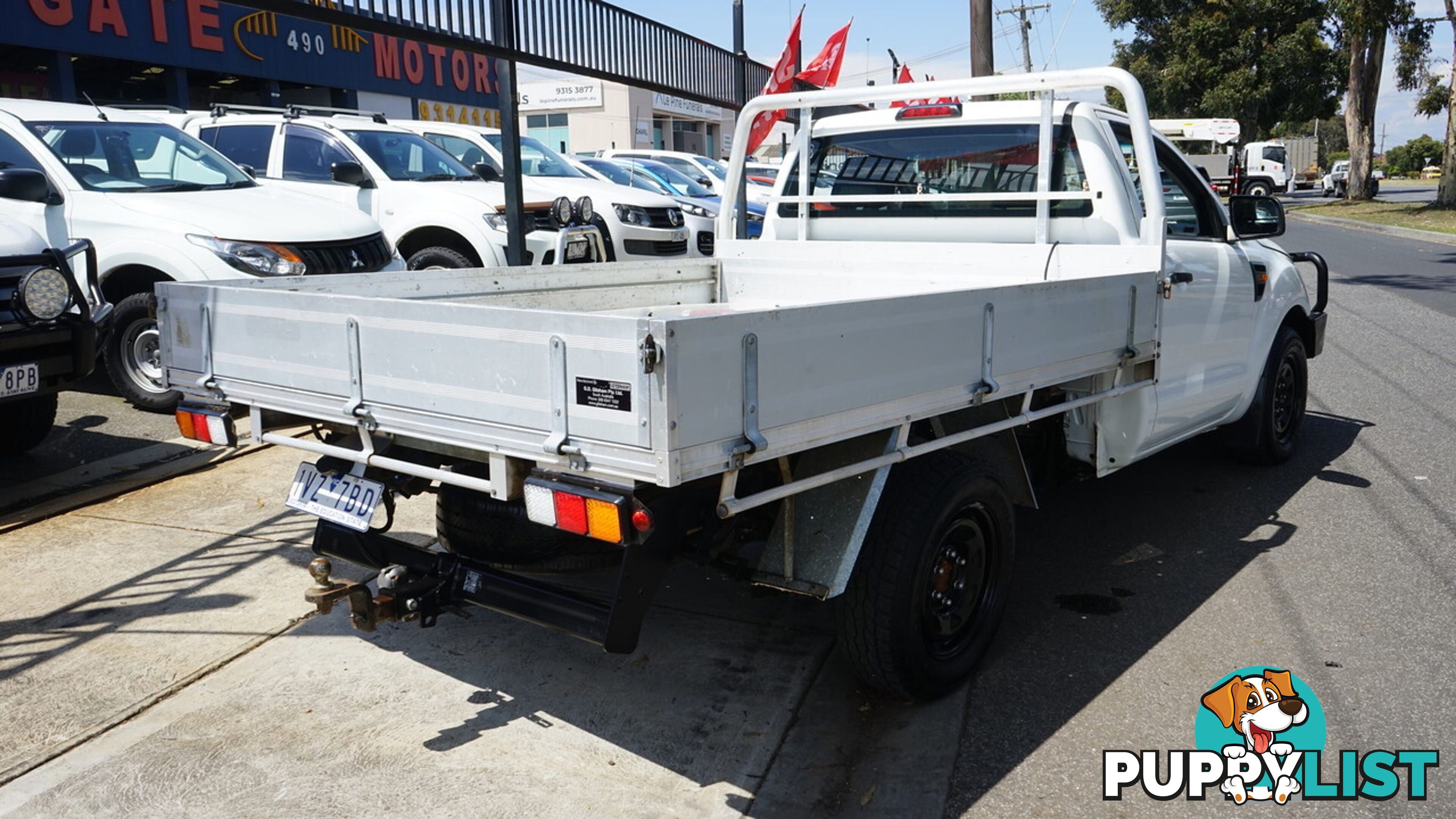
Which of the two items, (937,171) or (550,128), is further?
(550,128)

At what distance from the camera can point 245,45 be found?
19.9 meters

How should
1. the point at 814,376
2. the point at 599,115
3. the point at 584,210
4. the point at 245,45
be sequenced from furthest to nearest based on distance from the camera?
the point at 599,115
the point at 245,45
the point at 584,210
the point at 814,376

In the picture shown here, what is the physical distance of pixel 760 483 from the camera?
11.7 feet

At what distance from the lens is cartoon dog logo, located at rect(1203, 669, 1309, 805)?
344cm

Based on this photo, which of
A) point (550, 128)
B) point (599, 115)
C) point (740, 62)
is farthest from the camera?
point (550, 128)

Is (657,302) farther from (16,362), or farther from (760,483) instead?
(16,362)

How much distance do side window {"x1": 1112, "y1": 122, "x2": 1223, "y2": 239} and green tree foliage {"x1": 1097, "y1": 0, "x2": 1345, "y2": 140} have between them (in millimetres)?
39079

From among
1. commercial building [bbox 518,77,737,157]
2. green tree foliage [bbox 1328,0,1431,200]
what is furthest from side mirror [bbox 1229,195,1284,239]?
commercial building [bbox 518,77,737,157]

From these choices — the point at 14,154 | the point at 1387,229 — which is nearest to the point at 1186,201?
the point at 14,154

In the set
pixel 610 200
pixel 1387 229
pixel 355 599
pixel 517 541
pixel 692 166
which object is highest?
pixel 692 166

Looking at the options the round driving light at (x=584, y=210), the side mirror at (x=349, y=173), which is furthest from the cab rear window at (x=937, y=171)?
the side mirror at (x=349, y=173)

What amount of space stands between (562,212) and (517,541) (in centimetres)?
670

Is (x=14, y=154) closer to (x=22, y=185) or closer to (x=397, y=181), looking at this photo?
(x=22, y=185)

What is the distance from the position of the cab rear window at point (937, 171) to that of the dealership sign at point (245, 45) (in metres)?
11.2
